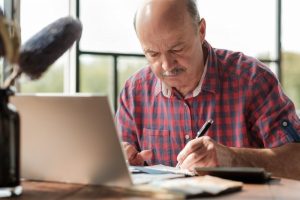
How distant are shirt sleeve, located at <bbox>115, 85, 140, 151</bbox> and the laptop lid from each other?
0.81 meters

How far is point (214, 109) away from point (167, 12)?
15.1 inches

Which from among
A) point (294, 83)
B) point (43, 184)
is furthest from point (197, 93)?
point (294, 83)

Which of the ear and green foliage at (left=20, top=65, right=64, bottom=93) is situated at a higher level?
the ear

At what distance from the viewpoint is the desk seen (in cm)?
104

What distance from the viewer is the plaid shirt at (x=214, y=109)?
5.92ft

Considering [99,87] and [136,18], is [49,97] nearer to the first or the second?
[136,18]

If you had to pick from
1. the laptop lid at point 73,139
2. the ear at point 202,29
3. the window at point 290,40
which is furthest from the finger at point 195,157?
the window at point 290,40

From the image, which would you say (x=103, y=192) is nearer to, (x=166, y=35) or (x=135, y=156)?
(x=135, y=156)

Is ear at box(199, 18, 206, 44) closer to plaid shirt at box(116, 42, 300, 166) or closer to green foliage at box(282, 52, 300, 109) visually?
plaid shirt at box(116, 42, 300, 166)

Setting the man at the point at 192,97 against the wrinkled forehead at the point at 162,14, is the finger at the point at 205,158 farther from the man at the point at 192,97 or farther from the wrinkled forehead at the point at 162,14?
the wrinkled forehead at the point at 162,14

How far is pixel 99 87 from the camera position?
3.38 metres

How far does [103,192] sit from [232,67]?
3.36 feet

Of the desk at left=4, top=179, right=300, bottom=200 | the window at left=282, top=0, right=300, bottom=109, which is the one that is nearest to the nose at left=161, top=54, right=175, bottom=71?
the desk at left=4, top=179, right=300, bottom=200

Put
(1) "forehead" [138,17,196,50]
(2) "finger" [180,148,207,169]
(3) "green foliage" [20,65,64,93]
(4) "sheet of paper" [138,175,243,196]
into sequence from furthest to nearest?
1. (3) "green foliage" [20,65,64,93]
2. (1) "forehead" [138,17,196,50]
3. (2) "finger" [180,148,207,169]
4. (4) "sheet of paper" [138,175,243,196]
